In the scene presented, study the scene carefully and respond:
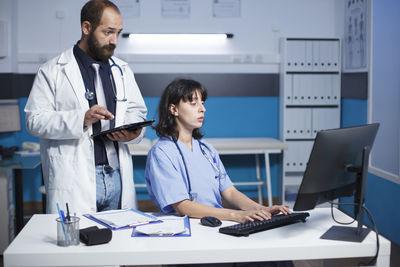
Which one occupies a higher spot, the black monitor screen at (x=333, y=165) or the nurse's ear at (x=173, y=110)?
the nurse's ear at (x=173, y=110)

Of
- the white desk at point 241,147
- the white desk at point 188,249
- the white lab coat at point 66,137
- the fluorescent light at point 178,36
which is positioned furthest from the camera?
the fluorescent light at point 178,36

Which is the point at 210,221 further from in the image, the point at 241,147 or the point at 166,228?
the point at 241,147

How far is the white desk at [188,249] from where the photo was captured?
56.2 inches

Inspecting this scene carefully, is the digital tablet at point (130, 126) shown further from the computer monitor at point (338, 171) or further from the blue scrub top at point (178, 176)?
the computer monitor at point (338, 171)

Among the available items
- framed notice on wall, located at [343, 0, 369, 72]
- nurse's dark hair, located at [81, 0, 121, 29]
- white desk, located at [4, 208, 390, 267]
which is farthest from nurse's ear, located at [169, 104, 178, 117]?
framed notice on wall, located at [343, 0, 369, 72]

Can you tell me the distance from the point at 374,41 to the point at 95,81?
2.31 metres

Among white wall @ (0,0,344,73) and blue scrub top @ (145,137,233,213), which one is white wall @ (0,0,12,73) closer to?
white wall @ (0,0,344,73)

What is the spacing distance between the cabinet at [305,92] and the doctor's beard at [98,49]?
256cm

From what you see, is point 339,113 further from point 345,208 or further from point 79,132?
point 79,132

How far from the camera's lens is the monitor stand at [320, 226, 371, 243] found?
5.21ft

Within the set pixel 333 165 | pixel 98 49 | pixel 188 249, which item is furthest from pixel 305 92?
pixel 188 249

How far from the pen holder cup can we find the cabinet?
3.11m

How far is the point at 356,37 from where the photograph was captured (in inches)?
157

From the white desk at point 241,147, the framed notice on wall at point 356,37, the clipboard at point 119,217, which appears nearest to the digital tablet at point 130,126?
the clipboard at point 119,217
